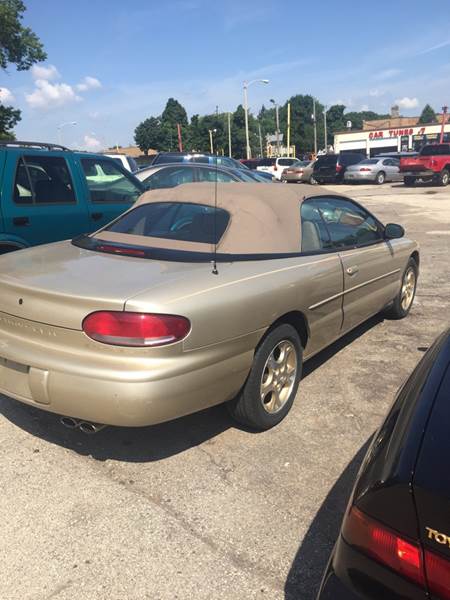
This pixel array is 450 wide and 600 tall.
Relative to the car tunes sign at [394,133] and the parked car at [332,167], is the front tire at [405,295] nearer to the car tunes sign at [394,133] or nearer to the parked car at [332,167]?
the parked car at [332,167]

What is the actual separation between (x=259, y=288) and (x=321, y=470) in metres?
1.10

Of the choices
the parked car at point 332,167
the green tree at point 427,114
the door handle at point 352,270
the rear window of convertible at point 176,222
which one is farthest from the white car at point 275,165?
the green tree at point 427,114

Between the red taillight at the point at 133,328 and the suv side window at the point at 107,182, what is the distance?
3851 mm

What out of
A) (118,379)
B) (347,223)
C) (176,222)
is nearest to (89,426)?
(118,379)

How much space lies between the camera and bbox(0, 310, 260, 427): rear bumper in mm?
2594

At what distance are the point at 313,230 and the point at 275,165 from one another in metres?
28.4

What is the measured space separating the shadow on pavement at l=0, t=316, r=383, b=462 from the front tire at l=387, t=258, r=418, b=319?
2634 mm

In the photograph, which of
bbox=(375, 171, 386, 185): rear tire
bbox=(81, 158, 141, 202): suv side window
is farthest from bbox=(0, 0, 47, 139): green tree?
bbox=(81, 158, 141, 202): suv side window

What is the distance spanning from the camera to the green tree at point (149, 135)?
10362cm

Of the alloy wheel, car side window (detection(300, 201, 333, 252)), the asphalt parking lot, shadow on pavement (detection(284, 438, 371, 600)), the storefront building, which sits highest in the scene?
the storefront building

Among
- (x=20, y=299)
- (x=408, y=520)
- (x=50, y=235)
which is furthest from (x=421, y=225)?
(x=408, y=520)

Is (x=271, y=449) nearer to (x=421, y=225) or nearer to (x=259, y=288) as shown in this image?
(x=259, y=288)

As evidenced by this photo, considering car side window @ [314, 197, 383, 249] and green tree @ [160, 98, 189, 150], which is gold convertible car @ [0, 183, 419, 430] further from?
green tree @ [160, 98, 189, 150]

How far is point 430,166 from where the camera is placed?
2302cm
